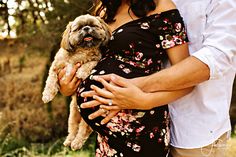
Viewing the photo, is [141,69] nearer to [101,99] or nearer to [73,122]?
[101,99]

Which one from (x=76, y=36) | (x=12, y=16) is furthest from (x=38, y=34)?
(x=76, y=36)

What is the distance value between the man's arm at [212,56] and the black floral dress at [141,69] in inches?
6.5

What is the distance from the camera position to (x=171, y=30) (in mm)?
2299

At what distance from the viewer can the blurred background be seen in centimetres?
613

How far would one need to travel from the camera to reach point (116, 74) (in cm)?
233

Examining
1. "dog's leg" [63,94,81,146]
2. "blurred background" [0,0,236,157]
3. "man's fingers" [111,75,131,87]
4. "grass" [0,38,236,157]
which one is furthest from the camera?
"grass" [0,38,236,157]

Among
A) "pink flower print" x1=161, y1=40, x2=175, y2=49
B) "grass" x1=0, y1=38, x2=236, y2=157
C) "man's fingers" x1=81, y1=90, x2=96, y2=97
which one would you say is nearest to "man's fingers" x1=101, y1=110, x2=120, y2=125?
"man's fingers" x1=81, y1=90, x2=96, y2=97

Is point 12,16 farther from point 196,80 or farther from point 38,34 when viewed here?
point 196,80

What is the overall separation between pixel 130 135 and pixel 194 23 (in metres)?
0.65

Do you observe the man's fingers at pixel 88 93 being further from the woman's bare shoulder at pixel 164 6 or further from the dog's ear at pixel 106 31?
the woman's bare shoulder at pixel 164 6

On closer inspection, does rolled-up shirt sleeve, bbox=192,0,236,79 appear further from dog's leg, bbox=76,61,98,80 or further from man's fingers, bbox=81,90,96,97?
dog's leg, bbox=76,61,98,80

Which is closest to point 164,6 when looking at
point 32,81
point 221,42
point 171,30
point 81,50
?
point 171,30

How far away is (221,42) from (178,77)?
0.84 feet

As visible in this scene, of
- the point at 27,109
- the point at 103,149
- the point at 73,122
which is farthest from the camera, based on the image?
the point at 27,109
